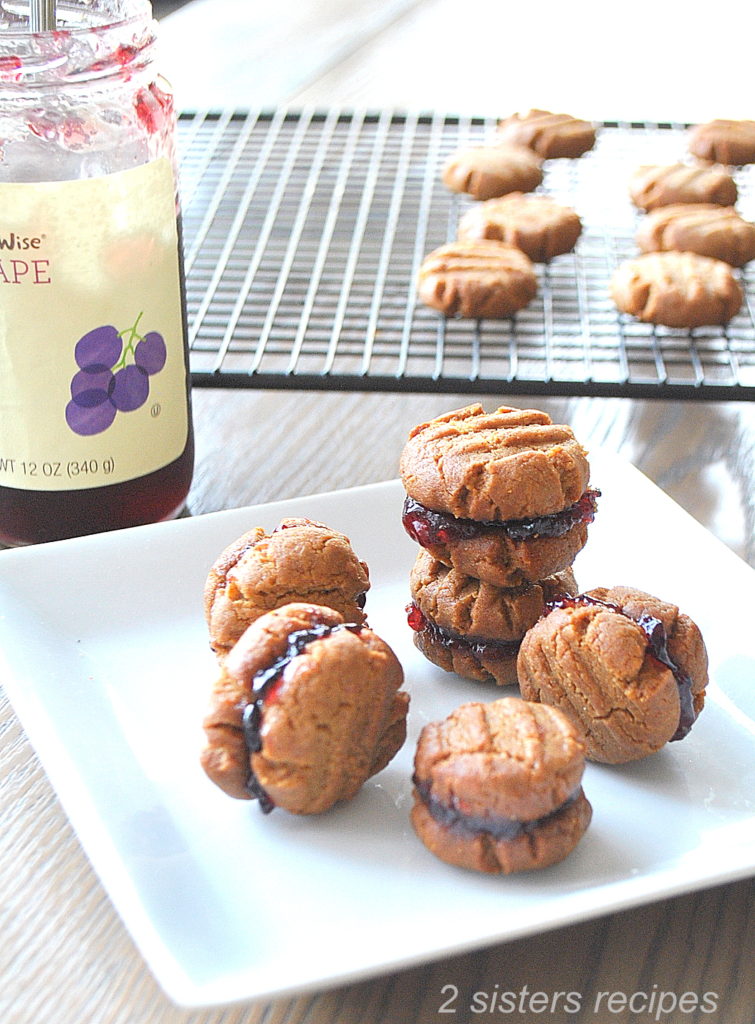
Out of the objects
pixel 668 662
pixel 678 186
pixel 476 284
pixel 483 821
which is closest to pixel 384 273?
pixel 476 284

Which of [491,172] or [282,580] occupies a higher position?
[282,580]

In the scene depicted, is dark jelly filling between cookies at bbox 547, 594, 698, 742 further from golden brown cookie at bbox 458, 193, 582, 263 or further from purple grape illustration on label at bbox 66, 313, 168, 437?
golden brown cookie at bbox 458, 193, 582, 263

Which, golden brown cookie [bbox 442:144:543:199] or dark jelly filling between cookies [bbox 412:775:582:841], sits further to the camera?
golden brown cookie [bbox 442:144:543:199]

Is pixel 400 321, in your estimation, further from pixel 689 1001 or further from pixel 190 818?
pixel 689 1001

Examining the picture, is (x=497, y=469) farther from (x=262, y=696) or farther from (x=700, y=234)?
(x=700, y=234)

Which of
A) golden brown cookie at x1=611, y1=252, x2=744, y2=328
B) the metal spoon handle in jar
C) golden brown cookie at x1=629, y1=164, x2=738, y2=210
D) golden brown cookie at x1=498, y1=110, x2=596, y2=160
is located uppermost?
the metal spoon handle in jar

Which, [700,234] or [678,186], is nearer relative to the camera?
[700,234]

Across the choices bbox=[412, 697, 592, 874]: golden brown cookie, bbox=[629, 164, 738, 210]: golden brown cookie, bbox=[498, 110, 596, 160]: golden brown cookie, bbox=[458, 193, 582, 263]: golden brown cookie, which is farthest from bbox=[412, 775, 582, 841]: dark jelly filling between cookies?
→ bbox=[498, 110, 596, 160]: golden brown cookie
